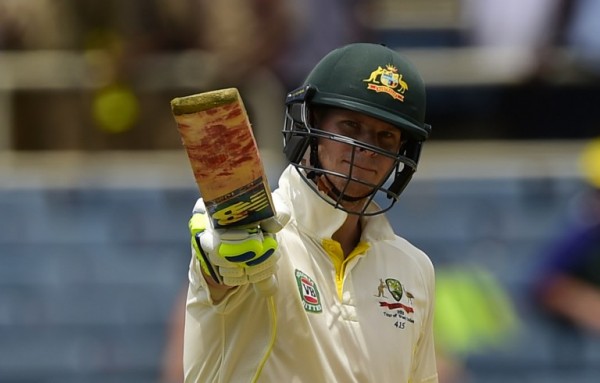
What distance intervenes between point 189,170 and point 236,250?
13.7 ft

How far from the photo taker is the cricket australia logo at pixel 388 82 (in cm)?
274

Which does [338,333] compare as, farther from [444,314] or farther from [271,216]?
[444,314]

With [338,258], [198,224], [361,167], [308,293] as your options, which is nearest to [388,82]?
[361,167]

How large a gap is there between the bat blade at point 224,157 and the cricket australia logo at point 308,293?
271 millimetres

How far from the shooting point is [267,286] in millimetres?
2467

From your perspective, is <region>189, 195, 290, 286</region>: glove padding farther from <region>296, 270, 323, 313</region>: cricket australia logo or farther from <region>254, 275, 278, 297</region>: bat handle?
<region>296, 270, 323, 313</region>: cricket australia logo

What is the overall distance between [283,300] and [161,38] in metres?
4.11

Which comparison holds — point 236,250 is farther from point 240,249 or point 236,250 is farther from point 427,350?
point 427,350

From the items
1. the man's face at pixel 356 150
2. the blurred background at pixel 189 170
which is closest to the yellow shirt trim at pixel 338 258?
the man's face at pixel 356 150

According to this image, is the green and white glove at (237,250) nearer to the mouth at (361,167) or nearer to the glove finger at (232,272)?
the glove finger at (232,272)

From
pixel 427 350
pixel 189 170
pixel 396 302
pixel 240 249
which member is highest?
pixel 240 249

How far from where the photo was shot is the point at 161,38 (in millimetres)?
6508

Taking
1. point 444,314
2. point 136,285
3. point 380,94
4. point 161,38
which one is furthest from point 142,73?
point 380,94

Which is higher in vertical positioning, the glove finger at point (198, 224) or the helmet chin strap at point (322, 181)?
the glove finger at point (198, 224)
